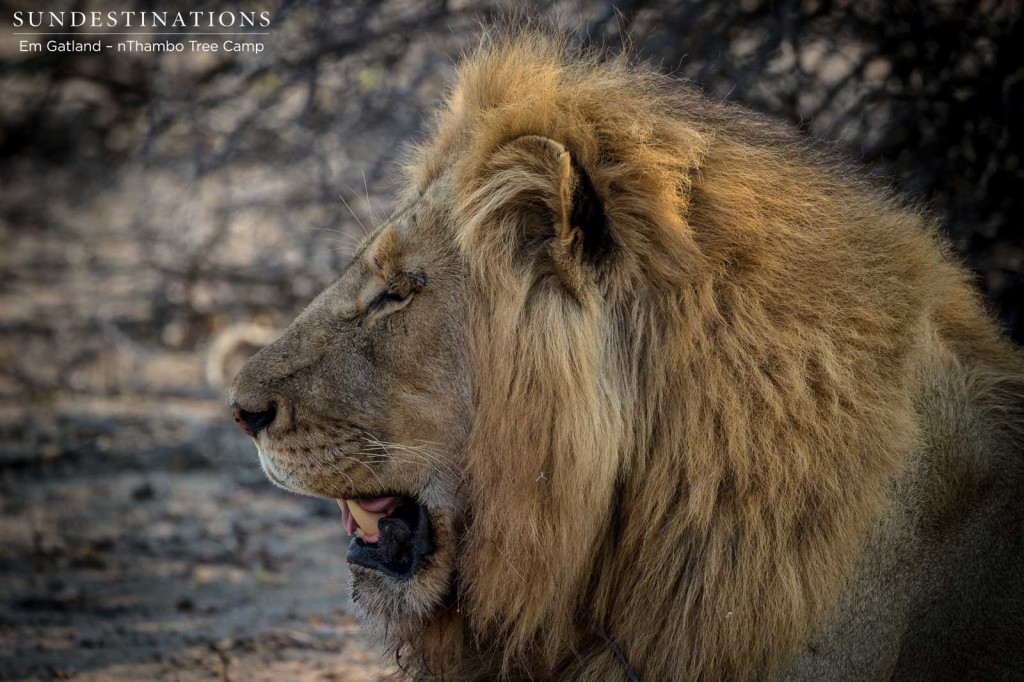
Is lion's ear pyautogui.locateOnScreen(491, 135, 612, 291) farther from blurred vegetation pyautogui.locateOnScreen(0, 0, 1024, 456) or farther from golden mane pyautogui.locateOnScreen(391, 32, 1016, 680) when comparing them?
blurred vegetation pyautogui.locateOnScreen(0, 0, 1024, 456)

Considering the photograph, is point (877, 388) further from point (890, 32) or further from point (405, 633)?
point (890, 32)

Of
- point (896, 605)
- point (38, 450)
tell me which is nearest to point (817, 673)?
point (896, 605)

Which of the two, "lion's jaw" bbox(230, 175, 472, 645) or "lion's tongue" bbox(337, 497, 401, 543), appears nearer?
"lion's jaw" bbox(230, 175, 472, 645)

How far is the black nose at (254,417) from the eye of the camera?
2.35 metres

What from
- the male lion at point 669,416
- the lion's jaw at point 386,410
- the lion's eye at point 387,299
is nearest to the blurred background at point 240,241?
the male lion at point 669,416

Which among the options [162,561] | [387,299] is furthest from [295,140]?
[387,299]

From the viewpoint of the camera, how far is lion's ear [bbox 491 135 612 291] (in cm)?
210

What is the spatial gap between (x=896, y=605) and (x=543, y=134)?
1154 millimetres

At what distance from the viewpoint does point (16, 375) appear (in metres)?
5.71

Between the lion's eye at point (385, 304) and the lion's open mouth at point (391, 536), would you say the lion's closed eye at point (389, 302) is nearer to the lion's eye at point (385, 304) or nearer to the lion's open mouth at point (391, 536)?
the lion's eye at point (385, 304)

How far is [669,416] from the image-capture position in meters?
2.15

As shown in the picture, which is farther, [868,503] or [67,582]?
[67,582]

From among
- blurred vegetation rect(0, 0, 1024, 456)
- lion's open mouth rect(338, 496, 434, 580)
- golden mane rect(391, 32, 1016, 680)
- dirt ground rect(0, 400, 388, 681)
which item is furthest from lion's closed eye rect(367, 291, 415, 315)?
dirt ground rect(0, 400, 388, 681)

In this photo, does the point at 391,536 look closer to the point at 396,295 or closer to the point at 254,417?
the point at 254,417
